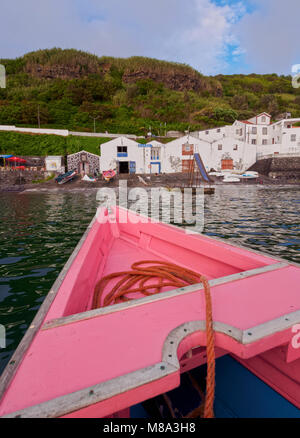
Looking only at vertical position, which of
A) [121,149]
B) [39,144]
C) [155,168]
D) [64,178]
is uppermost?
[39,144]

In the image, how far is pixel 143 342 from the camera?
1.46 meters

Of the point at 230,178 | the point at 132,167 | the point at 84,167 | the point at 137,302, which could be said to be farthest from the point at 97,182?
the point at 137,302

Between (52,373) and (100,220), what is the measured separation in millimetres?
4553

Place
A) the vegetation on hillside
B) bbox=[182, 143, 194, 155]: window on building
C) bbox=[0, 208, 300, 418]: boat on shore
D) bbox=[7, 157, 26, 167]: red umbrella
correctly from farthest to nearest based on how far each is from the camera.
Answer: bbox=[182, 143, 194, 155]: window on building
the vegetation on hillside
bbox=[7, 157, 26, 167]: red umbrella
bbox=[0, 208, 300, 418]: boat on shore

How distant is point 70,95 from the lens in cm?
5494

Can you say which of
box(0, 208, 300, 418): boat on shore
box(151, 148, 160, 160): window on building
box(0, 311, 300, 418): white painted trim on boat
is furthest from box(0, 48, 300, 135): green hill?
box(0, 311, 300, 418): white painted trim on boat

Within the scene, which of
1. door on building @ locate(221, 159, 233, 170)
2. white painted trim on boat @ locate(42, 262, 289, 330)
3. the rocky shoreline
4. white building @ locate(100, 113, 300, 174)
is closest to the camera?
white painted trim on boat @ locate(42, 262, 289, 330)

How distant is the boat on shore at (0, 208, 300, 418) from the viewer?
3.64 ft

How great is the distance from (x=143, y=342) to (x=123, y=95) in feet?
242

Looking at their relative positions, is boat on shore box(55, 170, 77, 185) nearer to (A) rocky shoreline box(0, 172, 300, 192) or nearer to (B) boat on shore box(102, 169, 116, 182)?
(A) rocky shoreline box(0, 172, 300, 192)

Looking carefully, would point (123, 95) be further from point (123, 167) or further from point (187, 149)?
point (187, 149)

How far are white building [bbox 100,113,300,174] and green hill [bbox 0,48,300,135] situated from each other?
490 inches
